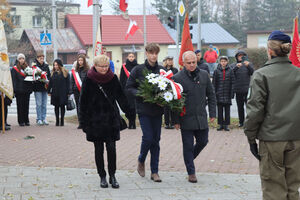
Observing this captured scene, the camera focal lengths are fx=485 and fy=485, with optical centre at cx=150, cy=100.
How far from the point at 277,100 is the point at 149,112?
267cm

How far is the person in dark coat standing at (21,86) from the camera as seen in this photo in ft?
44.2

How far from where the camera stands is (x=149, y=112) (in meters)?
7.08

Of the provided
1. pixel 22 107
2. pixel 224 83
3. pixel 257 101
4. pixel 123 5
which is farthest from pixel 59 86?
pixel 257 101

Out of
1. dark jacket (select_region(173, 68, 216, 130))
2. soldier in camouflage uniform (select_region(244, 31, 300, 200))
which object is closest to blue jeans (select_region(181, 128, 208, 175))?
dark jacket (select_region(173, 68, 216, 130))

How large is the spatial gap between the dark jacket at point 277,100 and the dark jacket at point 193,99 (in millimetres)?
2203

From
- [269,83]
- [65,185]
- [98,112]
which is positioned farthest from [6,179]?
[269,83]

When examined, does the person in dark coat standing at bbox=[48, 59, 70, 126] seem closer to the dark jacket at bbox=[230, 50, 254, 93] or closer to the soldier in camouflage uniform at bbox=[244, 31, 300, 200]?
the dark jacket at bbox=[230, 50, 254, 93]

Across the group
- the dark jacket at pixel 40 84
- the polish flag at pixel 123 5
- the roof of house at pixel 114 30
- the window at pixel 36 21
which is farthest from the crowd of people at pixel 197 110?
the window at pixel 36 21

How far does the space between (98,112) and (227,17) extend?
7594cm

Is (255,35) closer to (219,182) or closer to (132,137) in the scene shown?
(132,137)

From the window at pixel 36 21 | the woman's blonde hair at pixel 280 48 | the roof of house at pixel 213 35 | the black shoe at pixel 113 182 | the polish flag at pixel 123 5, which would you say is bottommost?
the black shoe at pixel 113 182

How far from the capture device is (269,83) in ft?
15.4

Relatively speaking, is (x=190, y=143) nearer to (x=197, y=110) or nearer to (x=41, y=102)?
(x=197, y=110)

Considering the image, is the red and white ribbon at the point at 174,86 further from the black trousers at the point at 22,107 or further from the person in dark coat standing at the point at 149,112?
the black trousers at the point at 22,107
